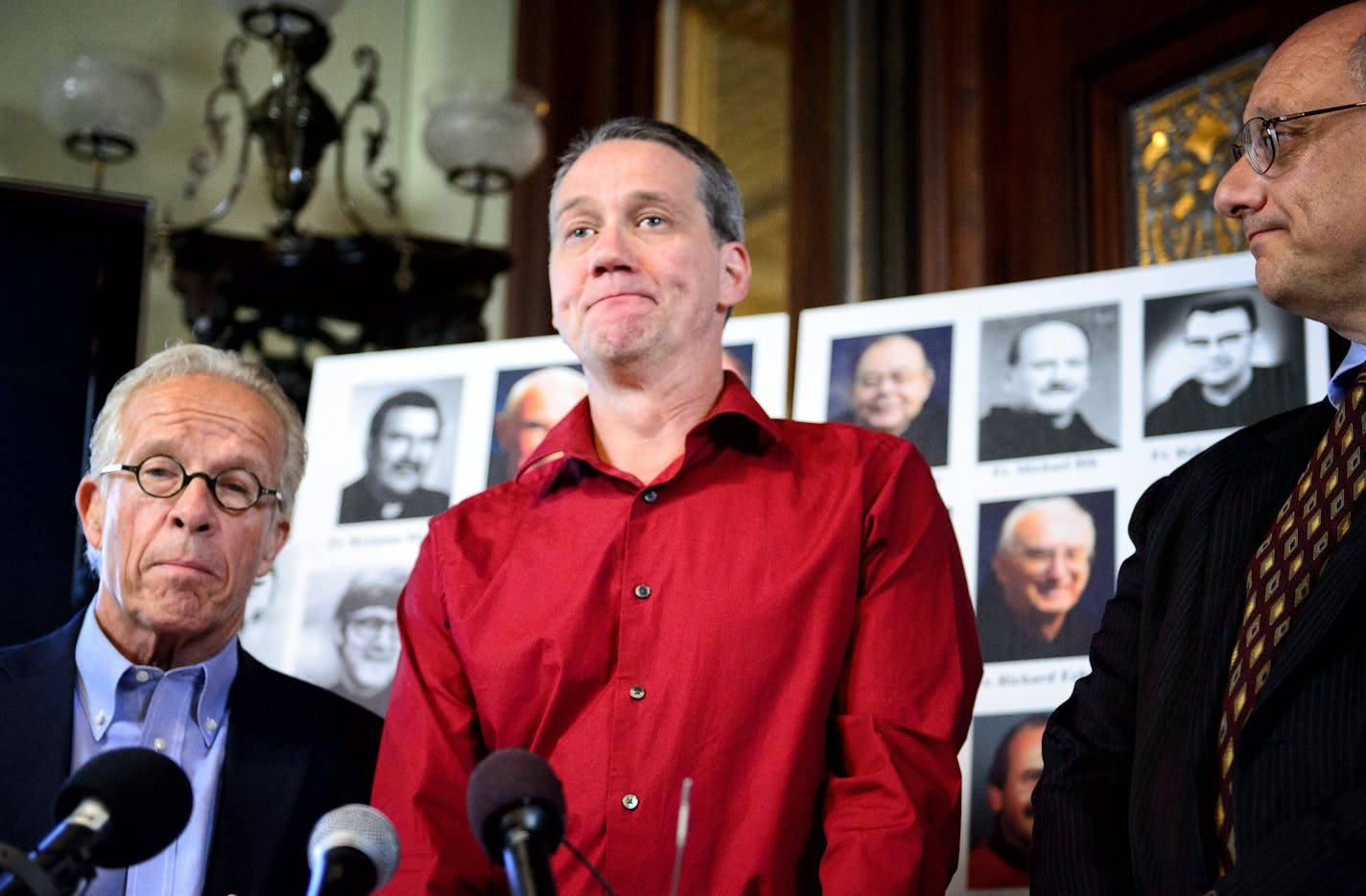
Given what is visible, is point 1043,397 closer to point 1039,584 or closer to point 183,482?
point 1039,584

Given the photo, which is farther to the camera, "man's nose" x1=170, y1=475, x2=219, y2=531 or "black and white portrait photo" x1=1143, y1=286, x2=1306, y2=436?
"black and white portrait photo" x1=1143, y1=286, x2=1306, y2=436

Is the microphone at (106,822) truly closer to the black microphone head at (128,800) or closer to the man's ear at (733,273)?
the black microphone head at (128,800)

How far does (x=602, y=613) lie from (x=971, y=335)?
98 centimetres

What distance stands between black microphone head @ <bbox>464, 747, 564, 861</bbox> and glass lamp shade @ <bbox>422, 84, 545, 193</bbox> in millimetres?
3434

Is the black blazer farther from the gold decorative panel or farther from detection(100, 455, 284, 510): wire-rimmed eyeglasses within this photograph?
the gold decorative panel

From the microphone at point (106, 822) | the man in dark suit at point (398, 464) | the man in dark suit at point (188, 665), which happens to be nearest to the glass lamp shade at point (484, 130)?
the man in dark suit at point (398, 464)

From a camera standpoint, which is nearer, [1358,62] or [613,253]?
[1358,62]

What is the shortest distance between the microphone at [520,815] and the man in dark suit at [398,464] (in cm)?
169

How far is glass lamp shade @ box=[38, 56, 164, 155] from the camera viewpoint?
470cm

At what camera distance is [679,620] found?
220cm

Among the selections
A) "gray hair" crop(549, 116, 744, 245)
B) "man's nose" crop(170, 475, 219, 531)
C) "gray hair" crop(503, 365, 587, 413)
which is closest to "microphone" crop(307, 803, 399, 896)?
"man's nose" crop(170, 475, 219, 531)

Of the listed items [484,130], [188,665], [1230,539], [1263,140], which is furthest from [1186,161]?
[188,665]

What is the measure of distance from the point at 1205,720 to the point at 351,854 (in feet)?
3.09

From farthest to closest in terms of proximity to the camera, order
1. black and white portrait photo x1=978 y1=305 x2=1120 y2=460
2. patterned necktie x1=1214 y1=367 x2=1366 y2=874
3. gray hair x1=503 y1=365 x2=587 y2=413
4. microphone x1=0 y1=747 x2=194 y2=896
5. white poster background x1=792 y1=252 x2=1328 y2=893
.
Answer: gray hair x1=503 y1=365 x2=587 y2=413 < black and white portrait photo x1=978 y1=305 x2=1120 y2=460 < white poster background x1=792 y1=252 x2=1328 y2=893 < patterned necktie x1=1214 y1=367 x2=1366 y2=874 < microphone x1=0 y1=747 x2=194 y2=896
